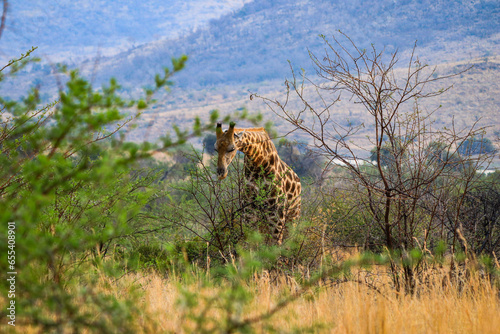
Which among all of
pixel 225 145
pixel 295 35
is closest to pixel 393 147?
pixel 225 145

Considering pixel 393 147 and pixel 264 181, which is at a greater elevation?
pixel 393 147

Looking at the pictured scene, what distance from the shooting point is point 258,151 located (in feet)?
19.6

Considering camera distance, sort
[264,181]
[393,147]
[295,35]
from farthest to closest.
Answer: [295,35] < [264,181] < [393,147]

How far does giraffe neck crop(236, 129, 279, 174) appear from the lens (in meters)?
5.64

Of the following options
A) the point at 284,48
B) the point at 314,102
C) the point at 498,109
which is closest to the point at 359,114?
the point at 314,102

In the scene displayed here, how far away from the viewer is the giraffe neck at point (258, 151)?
222 inches

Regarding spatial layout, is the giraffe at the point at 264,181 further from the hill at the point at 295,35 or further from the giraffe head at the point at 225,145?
the hill at the point at 295,35

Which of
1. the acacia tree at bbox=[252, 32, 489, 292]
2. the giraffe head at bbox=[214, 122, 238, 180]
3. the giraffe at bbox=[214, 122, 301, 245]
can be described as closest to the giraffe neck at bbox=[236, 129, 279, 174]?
the giraffe at bbox=[214, 122, 301, 245]

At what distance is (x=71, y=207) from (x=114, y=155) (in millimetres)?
2634

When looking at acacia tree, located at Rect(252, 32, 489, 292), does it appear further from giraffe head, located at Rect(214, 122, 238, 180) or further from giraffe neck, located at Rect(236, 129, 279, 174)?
giraffe neck, located at Rect(236, 129, 279, 174)

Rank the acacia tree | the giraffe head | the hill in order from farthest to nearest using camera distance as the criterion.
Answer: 1. the hill
2. the giraffe head
3. the acacia tree

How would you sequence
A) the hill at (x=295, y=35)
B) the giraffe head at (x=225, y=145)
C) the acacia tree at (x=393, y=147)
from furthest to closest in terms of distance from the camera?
the hill at (x=295, y=35) < the giraffe head at (x=225, y=145) < the acacia tree at (x=393, y=147)

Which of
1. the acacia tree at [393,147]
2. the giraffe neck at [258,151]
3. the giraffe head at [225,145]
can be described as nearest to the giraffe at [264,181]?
the giraffe neck at [258,151]

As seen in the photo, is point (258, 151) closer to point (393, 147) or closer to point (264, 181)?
point (264, 181)
